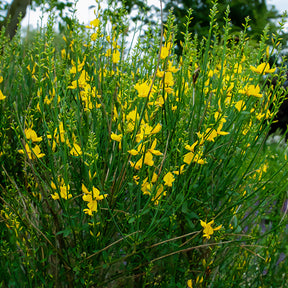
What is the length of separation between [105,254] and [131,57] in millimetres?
1089

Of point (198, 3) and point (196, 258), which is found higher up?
point (198, 3)

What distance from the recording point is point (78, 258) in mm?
1640

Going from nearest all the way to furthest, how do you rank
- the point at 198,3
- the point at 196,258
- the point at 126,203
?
the point at 126,203, the point at 196,258, the point at 198,3

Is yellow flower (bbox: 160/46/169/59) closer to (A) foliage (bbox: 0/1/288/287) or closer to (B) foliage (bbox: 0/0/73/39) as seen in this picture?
(A) foliage (bbox: 0/1/288/287)

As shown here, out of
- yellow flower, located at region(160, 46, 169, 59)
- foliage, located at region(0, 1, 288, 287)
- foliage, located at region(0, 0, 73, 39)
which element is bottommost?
foliage, located at region(0, 1, 288, 287)

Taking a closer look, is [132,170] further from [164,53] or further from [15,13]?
[15,13]

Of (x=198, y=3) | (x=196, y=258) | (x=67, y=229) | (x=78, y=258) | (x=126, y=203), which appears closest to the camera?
(x=67, y=229)

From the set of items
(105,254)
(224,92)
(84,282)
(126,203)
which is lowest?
(84,282)

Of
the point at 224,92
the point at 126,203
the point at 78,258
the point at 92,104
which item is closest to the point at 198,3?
the point at 224,92

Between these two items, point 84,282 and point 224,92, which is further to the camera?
point 224,92

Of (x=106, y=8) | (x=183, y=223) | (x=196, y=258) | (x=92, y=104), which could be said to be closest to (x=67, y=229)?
(x=92, y=104)

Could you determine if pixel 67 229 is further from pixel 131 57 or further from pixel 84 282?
pixel 131 57

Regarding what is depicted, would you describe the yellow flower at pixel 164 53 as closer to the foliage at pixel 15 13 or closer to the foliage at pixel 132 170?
the foliage at pixel 132 170

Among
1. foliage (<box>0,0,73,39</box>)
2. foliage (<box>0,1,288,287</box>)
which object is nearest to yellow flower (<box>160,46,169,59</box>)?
foliage (<box>0,1,288,287</box>)
